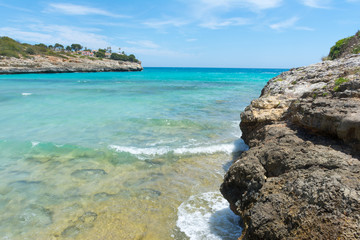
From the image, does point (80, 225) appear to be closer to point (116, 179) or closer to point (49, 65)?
point (116, 179)

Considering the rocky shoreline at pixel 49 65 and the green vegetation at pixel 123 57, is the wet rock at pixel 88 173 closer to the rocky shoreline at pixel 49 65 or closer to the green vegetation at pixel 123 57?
the rocky shoreline at pixel 49 65

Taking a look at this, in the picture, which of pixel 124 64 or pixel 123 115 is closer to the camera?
pixel 123 115

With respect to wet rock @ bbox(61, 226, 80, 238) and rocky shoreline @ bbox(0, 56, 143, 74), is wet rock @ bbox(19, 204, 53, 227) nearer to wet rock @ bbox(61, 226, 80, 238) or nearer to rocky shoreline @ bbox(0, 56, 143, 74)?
wet rock @ bbox(61, 226, 80, 238)

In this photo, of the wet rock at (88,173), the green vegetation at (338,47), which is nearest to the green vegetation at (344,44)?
the green vegetation at (338,47)

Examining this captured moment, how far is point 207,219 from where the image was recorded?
4.91 meters

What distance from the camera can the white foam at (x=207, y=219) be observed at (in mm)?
4465

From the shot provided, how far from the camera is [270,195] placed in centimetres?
340

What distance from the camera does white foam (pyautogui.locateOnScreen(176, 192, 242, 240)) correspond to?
4465 mm

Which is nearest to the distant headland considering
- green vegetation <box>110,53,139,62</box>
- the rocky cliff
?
green vegetation <box>110,53,139,62</box>

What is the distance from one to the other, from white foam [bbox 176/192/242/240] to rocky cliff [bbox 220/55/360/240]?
1.48 ft

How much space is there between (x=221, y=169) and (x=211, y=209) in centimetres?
223

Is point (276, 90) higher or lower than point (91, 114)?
higher

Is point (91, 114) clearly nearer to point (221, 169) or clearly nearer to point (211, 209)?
point (221, 169)

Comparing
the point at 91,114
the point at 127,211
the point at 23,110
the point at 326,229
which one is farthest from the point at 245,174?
the point at 23,110
